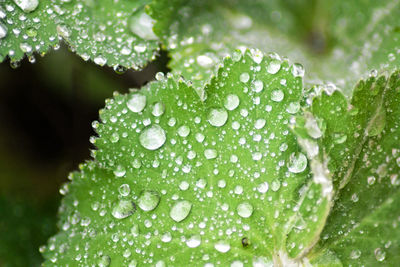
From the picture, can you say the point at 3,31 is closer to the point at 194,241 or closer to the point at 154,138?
the point at 154,138

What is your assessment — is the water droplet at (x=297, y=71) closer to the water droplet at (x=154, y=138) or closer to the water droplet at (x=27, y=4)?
the water droplet at (x=154, y=138)

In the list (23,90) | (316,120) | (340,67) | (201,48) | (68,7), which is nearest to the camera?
(316,120)

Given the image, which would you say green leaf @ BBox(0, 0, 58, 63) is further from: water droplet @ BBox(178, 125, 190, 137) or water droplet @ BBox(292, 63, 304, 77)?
water droplet @ BBox(292, 63, 304, 77)

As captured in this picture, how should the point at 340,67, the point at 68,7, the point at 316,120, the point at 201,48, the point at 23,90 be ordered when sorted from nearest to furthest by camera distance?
the point at 316,120 < the point at 68,7 < the point at 201,48 < the point at 340,67 < the point at 23,90

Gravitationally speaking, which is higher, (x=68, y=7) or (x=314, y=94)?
(x=314, y=94)

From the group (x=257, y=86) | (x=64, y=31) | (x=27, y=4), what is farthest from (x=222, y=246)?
(x=27, y=4)

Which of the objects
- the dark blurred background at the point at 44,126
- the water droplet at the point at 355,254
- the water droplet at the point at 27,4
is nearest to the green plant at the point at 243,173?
the water droplet at the point at 355,254

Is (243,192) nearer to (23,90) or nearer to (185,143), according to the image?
(185,143)

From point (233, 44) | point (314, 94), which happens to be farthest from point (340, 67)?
point (314, 94)

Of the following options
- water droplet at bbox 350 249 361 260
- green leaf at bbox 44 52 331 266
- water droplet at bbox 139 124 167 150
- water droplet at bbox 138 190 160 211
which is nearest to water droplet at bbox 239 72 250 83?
green leaf at bbox 44 52 331 266
